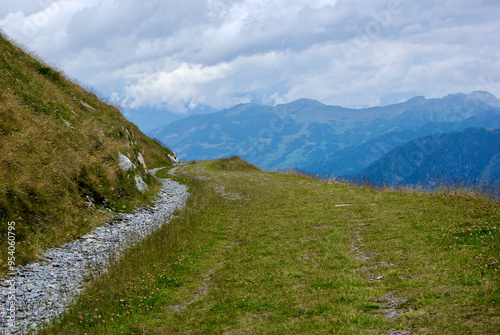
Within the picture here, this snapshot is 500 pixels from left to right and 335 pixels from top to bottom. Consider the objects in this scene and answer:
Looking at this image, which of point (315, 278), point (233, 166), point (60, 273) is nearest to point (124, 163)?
point (60, 273)

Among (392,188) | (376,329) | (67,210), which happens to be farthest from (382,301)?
(392,188)

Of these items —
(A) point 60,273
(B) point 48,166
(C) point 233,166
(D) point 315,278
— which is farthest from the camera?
(C) point 233,166

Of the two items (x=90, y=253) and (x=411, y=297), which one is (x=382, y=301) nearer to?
(x=411, y=297)

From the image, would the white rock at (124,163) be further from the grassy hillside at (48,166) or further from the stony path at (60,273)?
the stony path at (60,273)

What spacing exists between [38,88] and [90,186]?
1375 centimetres

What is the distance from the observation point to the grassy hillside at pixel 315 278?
807cm

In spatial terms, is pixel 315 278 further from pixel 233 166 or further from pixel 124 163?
pixel 233 166

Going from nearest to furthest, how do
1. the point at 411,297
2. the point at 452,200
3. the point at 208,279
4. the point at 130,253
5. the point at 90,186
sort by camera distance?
the point at 411,297 → the point at 208,279 → the point at 130,253 → the point at 452,200 → the point at 90,186

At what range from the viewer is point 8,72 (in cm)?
2692

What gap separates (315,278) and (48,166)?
17925mm

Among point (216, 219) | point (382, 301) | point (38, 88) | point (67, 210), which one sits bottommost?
point (382, 301)

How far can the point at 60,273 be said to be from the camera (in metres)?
12.8

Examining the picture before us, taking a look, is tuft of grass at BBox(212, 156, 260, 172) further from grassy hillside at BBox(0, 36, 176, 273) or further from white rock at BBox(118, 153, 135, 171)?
white rock at BBox(118, 153, 135, 171)

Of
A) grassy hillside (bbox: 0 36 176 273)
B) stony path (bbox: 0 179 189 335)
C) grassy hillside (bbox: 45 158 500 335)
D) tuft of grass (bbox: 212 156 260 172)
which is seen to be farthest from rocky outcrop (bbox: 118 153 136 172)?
tuft of grass (bbox: 212 156 260 172)
